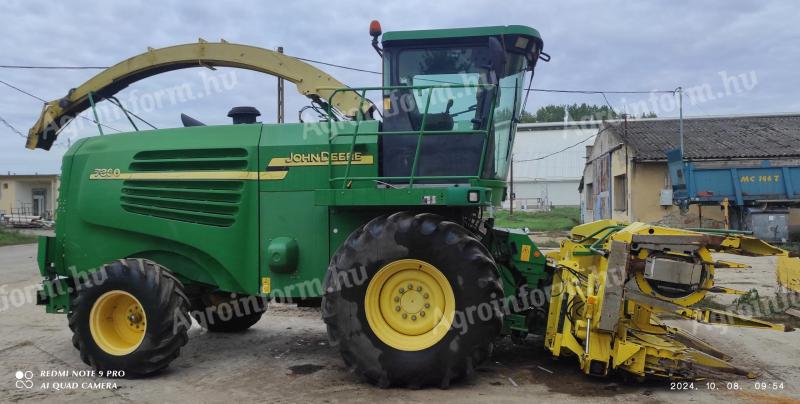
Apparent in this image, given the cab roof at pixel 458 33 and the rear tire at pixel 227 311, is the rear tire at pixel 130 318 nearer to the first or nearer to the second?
the rear tire at pixel 227 311

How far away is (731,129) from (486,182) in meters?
25.5

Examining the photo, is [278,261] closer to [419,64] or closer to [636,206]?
[419,64]

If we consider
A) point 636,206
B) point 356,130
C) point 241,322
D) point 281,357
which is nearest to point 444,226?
point 356,130

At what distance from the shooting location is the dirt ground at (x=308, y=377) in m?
4.76

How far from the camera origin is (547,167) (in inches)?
2258

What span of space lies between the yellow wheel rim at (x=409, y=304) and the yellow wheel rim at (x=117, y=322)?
2.16 m

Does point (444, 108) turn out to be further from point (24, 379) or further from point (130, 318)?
point (24, 379)

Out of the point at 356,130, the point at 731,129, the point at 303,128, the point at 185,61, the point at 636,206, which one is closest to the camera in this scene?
the point at 356,130

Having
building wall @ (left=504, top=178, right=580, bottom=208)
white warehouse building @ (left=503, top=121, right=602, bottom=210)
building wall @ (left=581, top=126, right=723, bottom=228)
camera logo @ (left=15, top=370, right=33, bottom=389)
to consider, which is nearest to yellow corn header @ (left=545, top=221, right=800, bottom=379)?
camera logo @ (left=15, top=370, right=33, bottom=389)

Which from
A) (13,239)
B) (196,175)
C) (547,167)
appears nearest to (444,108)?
(196,175)

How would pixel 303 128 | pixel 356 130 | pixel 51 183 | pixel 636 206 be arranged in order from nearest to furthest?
1. pixel 356 130
2. pixel 303 128
3. pixel 636 206
4. pixel 51 183

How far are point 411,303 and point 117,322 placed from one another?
2.88 m

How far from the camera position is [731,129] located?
26.6 metres

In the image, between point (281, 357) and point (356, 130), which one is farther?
point (281, 357)
